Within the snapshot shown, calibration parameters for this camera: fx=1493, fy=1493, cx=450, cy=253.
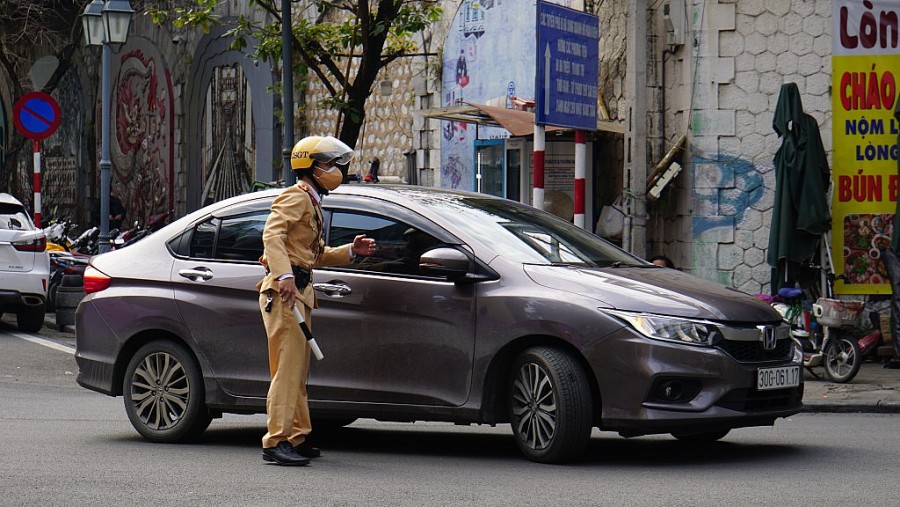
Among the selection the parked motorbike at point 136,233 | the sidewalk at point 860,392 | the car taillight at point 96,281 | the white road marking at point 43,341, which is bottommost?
the white road marking at point 43,341

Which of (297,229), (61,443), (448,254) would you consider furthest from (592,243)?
(61,443)

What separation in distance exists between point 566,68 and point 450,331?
20.4ft

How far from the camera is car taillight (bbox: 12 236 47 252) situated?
18.5m

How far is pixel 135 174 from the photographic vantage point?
107 ft

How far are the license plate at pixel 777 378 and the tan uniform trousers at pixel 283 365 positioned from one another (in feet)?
7.96

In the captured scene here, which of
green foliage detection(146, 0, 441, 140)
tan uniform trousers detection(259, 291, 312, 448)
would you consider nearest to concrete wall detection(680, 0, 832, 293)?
green foliage detection(146, 0, 441, 140)

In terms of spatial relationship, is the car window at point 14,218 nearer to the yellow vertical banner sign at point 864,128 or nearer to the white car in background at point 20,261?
the white car in background at point 20,261

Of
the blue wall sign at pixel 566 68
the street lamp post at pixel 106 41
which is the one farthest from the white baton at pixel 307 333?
the street lamp post at pixel 106 41

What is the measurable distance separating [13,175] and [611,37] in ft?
82.8

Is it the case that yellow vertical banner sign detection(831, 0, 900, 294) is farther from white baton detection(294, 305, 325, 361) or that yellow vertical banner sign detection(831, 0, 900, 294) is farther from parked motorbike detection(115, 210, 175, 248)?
parked motorbike detection(115, 210, 175, 248)

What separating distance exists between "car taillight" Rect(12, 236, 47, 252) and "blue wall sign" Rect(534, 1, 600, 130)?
7.88 m

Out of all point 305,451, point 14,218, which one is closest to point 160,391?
point 305,451

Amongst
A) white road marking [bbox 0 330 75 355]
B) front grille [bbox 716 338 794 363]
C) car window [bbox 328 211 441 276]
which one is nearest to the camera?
front grille [bbox 716 338 794 363]

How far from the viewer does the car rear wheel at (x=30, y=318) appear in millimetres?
19250
